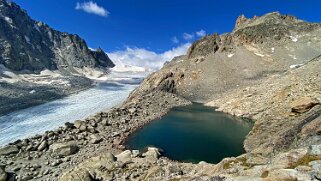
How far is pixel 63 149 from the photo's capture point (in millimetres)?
38531

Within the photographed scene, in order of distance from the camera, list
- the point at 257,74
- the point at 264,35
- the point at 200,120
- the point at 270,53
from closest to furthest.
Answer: the point at 200,120 → the point at 257,74 → the point at 270,53 → the point at 264,35

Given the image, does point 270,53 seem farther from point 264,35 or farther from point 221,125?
point 221,125

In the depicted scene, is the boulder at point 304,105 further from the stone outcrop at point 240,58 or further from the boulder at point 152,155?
the stone outcrop at point 240,58

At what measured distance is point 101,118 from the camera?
57.4 meters

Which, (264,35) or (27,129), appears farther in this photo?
(264,35)

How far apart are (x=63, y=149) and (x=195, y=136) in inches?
758

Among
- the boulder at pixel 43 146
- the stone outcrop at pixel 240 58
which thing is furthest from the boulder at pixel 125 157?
the stone outcrop at pixel 240 58

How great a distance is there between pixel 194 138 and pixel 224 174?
28645 mm

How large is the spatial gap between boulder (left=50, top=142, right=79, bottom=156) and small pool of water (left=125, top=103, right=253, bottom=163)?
25.7 feet

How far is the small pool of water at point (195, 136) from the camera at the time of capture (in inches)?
1559

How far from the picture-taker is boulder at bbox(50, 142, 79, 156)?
38119 millimetres

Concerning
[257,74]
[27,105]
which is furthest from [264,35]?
[27,105]

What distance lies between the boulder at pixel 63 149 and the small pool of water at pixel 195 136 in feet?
25.7

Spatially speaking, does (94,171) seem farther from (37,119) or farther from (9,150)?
(37,119)
